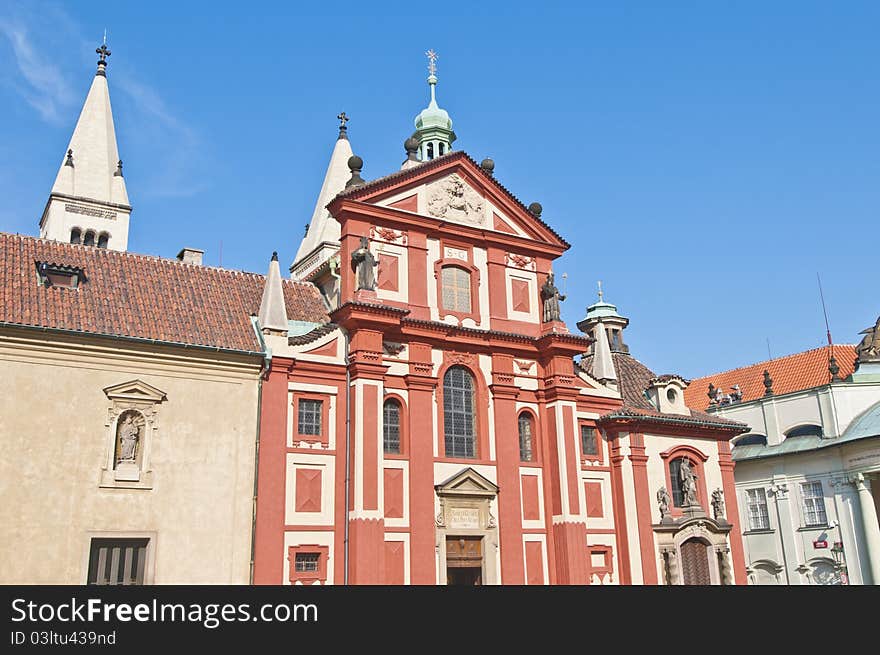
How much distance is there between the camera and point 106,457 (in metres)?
21.9

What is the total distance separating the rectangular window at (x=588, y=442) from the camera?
100 feet

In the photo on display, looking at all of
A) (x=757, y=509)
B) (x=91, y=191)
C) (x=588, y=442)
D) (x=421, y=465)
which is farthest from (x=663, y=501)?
(x=91, y=191)

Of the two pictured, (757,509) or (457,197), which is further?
(757,509)

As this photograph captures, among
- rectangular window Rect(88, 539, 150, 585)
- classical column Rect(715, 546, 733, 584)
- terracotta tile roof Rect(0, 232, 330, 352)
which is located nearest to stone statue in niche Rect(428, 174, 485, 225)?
terracotta tile roof Rect(0, 232, 330, 352)

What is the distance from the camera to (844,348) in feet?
145

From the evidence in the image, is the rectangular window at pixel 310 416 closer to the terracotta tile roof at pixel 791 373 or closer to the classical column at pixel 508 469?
the classical column at pixel 508 469

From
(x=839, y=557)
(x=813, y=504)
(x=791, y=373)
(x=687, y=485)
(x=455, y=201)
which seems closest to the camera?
(x=455, y=201)

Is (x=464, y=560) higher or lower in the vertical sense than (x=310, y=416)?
lower

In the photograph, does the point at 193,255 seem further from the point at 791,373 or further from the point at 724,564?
the point at 791,373

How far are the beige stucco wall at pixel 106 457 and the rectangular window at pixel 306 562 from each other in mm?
1584

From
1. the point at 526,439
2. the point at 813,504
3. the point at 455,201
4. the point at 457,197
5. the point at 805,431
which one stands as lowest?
the point at 813,504

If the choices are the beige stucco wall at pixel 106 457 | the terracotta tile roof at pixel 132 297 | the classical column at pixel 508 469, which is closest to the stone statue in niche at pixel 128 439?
the beige stucco wall at pixel 106 457

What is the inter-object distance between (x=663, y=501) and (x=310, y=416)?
46.3 feet
